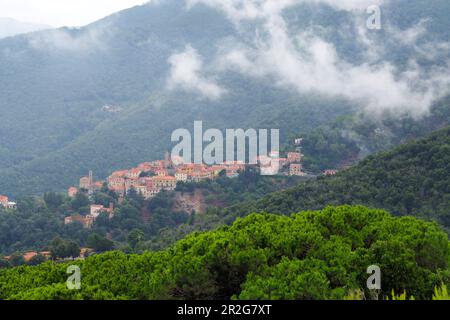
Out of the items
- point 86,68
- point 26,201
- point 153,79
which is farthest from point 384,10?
point 26,201

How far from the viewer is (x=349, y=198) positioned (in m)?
30.0

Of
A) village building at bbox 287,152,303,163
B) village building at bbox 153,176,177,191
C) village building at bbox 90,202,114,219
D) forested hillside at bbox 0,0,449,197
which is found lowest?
village building at bbox 90,202,114,219

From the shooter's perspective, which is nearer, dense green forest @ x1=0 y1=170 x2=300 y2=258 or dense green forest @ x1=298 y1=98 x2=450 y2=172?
dense green forest @ x1=0 y1=170 x2=300 y2=258

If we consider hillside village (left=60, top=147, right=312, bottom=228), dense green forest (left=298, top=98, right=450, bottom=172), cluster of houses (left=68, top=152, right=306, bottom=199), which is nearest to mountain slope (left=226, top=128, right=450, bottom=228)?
hillside village (left=60, top=147, right=312, bottom=228)

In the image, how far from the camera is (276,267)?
7824 mm

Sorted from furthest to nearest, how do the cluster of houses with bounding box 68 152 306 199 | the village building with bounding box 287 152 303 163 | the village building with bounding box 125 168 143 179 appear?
the village building with bounding box 125 168 143 179 < the village building with bounding box 287 152 303 163 < the cluster of houses with bounding box 68 152 306 199

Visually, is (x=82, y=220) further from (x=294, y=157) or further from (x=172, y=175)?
(x=294, y=157)

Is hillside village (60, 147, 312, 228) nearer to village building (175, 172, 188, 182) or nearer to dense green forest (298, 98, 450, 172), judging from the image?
village building (175, 172, 188, 182)

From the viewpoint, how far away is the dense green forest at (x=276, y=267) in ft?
24.3

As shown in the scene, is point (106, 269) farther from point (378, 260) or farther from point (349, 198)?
point (349, 198)

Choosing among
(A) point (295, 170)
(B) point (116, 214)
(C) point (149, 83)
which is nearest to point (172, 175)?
(A) point (295, 170)

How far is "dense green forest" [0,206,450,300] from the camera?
24.3 feet
